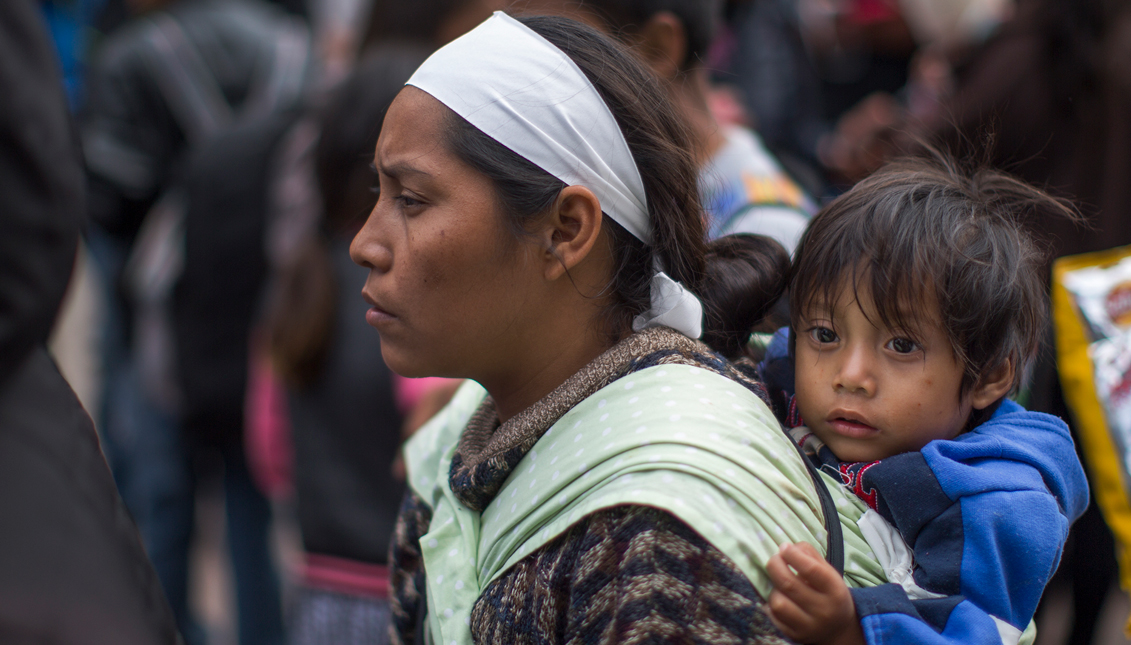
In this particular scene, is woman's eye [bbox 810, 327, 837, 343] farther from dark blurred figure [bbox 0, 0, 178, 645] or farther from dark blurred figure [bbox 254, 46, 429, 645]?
dark blurred figure [bbox 254, 46, 429, 645]

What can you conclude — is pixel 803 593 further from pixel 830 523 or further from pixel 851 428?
pixel 851 428

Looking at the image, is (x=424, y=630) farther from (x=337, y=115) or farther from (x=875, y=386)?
(x=337, y=115)

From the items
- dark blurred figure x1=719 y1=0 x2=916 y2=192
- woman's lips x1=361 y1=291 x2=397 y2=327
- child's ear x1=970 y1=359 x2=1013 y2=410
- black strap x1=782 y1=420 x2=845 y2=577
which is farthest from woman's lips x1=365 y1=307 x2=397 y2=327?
dark blurred figure x1=719 y1=0 x2=916 y2=192

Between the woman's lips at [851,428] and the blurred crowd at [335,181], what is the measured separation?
0.51 metres

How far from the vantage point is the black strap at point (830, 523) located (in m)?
1.20

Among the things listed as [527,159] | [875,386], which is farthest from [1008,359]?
[527,159]

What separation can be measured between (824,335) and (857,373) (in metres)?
0.10

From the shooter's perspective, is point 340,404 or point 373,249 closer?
point 373,249

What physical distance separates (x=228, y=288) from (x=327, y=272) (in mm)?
862

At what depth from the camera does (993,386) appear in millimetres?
1387

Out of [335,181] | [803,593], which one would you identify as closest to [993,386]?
[803,593]

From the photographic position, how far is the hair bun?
4.95 ft

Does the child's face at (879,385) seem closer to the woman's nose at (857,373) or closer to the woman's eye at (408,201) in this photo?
the woman's nose at (857,373)

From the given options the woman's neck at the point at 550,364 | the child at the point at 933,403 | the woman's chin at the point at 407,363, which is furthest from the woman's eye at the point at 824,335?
the woman's chin at the point at 407,363
